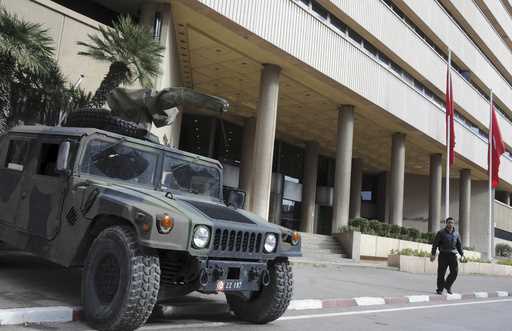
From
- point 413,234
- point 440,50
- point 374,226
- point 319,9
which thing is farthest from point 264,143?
point 440,50

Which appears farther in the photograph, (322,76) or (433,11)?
(433,11)

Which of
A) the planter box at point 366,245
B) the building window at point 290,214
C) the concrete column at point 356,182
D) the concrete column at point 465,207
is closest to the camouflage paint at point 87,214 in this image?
the planter box at point 366,245

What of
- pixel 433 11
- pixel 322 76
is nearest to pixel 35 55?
pixel 322 76

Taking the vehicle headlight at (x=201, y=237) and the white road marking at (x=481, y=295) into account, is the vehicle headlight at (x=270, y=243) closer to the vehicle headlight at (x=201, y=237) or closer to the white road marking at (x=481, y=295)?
the vehicle headlight at (x=201, y=237)

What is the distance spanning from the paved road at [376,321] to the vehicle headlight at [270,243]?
973mm

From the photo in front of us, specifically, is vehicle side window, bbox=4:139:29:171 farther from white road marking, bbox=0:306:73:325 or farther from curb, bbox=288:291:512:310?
curb, bbox=288:291:512:310

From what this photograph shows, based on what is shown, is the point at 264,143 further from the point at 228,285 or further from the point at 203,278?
the point at 203,278

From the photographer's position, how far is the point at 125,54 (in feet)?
39.4

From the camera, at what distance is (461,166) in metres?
41.0

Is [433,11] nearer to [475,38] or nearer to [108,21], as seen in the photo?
[475,38]

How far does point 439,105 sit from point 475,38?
31.5ft

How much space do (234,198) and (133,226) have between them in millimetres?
2168

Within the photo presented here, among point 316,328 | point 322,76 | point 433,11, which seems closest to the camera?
point 316,328

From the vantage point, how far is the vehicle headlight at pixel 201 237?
4923mm
